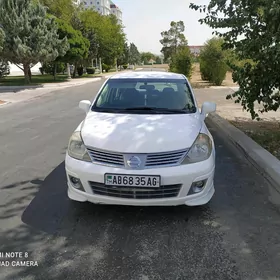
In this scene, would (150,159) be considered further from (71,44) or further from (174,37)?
(174,37)

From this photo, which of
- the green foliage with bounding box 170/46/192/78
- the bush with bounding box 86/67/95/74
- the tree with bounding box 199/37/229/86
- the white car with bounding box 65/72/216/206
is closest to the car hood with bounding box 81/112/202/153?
the white car with bounding box 65/72/216/206

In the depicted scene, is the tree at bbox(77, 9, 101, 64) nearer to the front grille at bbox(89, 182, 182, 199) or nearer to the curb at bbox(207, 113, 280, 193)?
the curb at bbox(207, 113, 280, 193)

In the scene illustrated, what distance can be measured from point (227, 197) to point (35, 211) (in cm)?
245

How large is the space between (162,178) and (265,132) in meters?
5.18

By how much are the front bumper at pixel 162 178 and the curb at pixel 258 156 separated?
1514mm

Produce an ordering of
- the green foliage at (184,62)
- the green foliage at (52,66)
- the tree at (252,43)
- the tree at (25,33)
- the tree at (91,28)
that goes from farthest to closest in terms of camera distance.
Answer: the tree at (91,28)
the green foliage at (52,66)
the green foliage at (184,62)
the tree at (25,33)
the tree at (252,43)

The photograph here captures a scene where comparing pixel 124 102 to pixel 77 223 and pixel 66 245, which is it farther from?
pixel 66 245

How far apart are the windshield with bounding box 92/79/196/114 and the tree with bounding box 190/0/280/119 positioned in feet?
6.49

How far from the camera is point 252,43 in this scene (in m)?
5.80

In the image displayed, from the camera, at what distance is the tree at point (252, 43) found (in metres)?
5.58

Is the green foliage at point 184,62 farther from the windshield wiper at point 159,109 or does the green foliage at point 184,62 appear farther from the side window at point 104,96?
the windshield wiper at point 159,109

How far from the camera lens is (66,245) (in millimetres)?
2893

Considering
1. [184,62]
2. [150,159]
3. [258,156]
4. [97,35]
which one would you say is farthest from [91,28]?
[150,159]

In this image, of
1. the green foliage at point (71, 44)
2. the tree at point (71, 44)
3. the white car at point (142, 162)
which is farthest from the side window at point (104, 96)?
the green foliage at point (71, 44)
